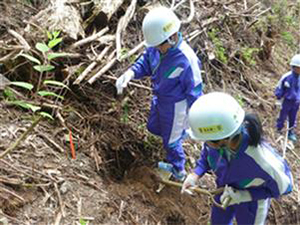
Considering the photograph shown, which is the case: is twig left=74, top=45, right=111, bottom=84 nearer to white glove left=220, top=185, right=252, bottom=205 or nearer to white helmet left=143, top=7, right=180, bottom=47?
white helmet left=143, top=7, right=180, bottom=47

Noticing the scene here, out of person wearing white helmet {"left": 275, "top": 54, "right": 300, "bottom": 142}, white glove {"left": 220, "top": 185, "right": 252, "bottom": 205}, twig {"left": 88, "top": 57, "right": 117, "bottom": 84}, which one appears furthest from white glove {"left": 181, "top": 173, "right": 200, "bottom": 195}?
person wearing white helmet {"left": 275, "top": 54, "right": 300, "bottom": 142}

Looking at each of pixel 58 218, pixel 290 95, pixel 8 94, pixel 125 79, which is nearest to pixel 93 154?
pixel 125 79

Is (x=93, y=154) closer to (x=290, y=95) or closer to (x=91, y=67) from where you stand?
(x=91, y=67)

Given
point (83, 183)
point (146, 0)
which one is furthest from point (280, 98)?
point (83, 183)

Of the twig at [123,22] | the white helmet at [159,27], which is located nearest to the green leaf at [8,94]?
the twig at [123,22]

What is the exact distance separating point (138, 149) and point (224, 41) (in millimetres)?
3391

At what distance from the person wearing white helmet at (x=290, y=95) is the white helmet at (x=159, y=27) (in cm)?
359

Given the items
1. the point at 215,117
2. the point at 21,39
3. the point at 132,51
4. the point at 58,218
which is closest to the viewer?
the point at 215,117

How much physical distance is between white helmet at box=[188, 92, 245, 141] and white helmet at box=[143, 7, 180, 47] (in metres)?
1.21

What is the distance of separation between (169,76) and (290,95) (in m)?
3.55

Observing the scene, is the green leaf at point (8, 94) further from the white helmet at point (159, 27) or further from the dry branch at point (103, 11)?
the white helmet at point (159, 27)

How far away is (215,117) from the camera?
2.67 meters

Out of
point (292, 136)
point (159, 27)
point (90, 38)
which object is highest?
point (159, 27)

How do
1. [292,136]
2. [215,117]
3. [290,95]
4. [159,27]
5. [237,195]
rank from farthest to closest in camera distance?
[292,136] → [290,95] → [159,27] → [237,195] → [215,117]
